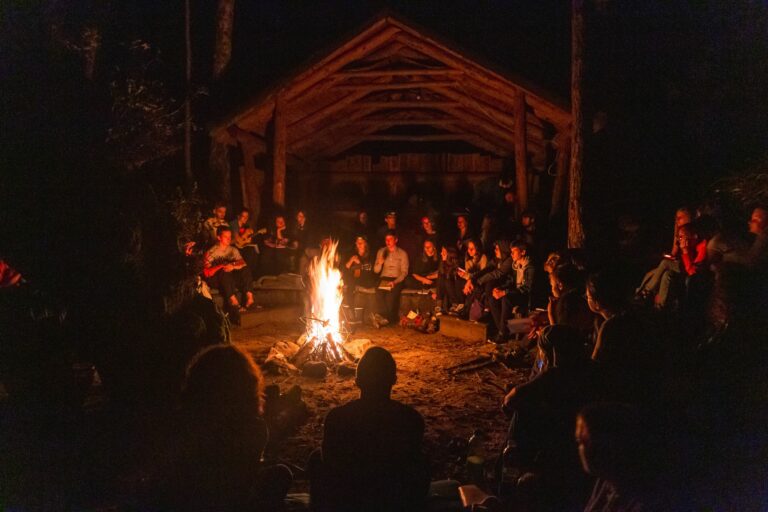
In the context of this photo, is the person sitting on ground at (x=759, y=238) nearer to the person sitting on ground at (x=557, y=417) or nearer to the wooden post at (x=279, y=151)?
the person sitting on ground at (x=557, y=417)

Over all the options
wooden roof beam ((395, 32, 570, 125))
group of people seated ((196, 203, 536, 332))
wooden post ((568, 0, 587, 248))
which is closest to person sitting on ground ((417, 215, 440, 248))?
group of people seated ((196, 203, 536, 332))

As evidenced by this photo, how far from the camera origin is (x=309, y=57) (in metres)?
10.6

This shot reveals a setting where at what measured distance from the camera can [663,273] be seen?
7.66m

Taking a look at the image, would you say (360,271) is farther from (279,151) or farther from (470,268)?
(279,151)

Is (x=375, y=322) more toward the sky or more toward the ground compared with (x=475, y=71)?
more toward the ground

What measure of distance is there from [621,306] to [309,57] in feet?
27.3

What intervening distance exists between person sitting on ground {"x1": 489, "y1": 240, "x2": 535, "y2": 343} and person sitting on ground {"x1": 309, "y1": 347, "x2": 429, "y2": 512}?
22.6 feet

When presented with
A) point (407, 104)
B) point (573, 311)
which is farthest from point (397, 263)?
point (573, 311)

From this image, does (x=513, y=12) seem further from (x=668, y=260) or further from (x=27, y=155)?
(x=27, y=155)

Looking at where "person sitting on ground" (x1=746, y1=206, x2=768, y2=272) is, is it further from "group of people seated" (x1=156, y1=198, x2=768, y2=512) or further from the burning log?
the burning log

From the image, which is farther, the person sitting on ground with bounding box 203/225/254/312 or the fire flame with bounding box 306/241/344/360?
the person sitting on ground with bounding box 203/225/254/312

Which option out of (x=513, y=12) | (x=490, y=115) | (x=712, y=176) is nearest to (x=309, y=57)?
(x=490, y=115)

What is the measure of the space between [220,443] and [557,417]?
2135mm

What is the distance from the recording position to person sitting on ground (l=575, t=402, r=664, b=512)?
249 cm
